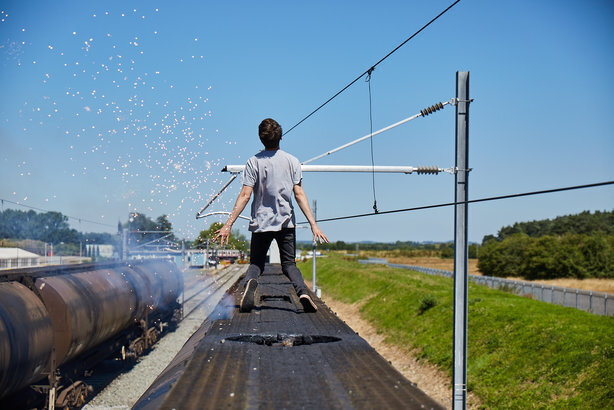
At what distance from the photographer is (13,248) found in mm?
108062

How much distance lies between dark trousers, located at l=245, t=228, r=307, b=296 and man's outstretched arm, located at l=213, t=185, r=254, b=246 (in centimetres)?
49

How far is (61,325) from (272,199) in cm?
830

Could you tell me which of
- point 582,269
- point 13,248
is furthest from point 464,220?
A: point 13,248

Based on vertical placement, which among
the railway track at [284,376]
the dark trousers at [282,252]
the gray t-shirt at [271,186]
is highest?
the gray t-shirt at [271,186]

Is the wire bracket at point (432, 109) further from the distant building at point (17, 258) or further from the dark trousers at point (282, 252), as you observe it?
Result: the distant building at point (17, 258)

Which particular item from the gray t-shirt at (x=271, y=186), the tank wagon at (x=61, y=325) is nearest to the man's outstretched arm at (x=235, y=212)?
the gray t-shirt at (x=271, y=186)

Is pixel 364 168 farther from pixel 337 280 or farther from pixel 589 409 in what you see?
pixel 337 280

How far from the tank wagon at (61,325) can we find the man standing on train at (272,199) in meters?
5.67

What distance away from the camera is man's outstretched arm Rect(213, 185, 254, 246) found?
5.54m

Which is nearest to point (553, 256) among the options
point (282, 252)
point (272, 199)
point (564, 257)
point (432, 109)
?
point (564, 257)

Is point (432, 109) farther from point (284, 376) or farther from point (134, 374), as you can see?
point (134, 374)

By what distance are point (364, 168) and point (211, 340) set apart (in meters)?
13.4

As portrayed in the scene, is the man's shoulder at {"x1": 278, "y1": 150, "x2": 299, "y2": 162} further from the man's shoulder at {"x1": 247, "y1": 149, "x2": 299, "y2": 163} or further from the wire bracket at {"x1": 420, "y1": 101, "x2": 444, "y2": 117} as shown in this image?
the wire bracket at {"x1": 420, "y1": 101, "x2": 444, "y2": 117}

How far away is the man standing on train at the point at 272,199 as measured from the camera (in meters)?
5.89
